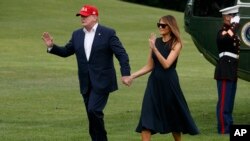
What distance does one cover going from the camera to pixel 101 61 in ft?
38.6

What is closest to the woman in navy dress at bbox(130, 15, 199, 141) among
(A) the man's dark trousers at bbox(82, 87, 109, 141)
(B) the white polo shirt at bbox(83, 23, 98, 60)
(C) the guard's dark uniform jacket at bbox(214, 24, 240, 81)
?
(A) the man's dark trousers at bbox(82, 87, 109, 141)

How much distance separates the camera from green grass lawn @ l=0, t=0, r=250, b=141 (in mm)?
14223

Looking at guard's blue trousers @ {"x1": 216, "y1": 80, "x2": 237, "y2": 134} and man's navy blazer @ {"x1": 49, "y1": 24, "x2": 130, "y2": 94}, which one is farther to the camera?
guard's blue trousers @ {"x1": 216, "y1": 80, "x2": 237, "y2": 134}

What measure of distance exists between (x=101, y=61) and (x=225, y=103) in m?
2.85

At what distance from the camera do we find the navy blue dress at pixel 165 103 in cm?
1169

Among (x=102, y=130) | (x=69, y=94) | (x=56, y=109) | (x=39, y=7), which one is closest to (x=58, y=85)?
(x=69, y=94)

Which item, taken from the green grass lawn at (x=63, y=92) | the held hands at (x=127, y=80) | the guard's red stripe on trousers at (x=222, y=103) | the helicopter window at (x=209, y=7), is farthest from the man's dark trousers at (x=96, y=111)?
the helicopter window at (x=209, y=7)

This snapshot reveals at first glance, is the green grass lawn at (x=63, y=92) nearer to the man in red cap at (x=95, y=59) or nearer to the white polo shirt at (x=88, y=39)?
the man in red cap at (x=95, y=59)

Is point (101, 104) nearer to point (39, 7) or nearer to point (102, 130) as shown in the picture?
point (102, 130)

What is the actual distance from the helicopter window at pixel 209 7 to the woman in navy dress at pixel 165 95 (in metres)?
2.61

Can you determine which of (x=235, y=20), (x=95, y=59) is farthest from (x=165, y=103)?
(x=235, y=20)

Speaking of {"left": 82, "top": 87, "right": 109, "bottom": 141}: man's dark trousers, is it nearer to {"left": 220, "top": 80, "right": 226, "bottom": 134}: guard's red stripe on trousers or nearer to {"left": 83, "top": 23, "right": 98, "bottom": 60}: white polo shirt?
{"left": 83, "top": 23, "right": 98, "bottom": 60}: white polo shirt

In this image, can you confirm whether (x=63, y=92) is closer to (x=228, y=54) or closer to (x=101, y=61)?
(x=228, y=54)

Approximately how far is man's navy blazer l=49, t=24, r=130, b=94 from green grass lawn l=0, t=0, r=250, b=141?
1583 mm
